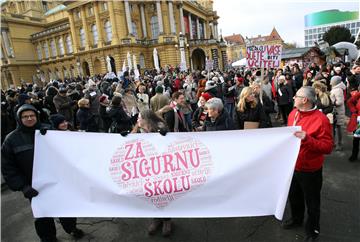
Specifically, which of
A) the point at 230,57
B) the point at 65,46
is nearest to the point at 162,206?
the point at 65,46

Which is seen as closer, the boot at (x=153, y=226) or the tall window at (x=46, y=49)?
the boot at (x=153, y=226)

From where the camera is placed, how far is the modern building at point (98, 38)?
44.8 meters

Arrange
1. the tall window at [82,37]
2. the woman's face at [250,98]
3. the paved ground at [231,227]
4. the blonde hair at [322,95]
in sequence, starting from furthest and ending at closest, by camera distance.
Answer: the tall window at [82,37] → the blonde hair at [322,95] → the woman's face at [250,98] → the paved ground at [231,227]

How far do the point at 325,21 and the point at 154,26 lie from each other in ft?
286

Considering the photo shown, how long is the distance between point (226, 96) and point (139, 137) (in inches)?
230

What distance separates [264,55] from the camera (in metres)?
5.78

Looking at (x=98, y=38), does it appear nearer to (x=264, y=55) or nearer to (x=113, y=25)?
(x=113, y=25)

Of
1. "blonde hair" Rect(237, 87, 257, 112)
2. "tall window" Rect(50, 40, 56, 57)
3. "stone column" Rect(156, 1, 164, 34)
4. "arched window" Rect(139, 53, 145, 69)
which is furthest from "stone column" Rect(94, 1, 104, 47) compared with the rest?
"blonde hair" Rect(237, 87, 257, 112)

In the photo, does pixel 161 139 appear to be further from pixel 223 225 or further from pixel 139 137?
pixel 223 225

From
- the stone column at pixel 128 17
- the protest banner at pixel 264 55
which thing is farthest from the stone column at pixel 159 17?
the protest banner at pixel 264 55

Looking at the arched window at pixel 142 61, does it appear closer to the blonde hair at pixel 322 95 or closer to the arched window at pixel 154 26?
the arched window at pixel 154 26

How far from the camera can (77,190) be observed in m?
3.07

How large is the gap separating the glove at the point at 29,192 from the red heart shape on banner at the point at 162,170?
925 mm

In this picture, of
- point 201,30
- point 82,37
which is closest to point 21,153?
point 82,37
